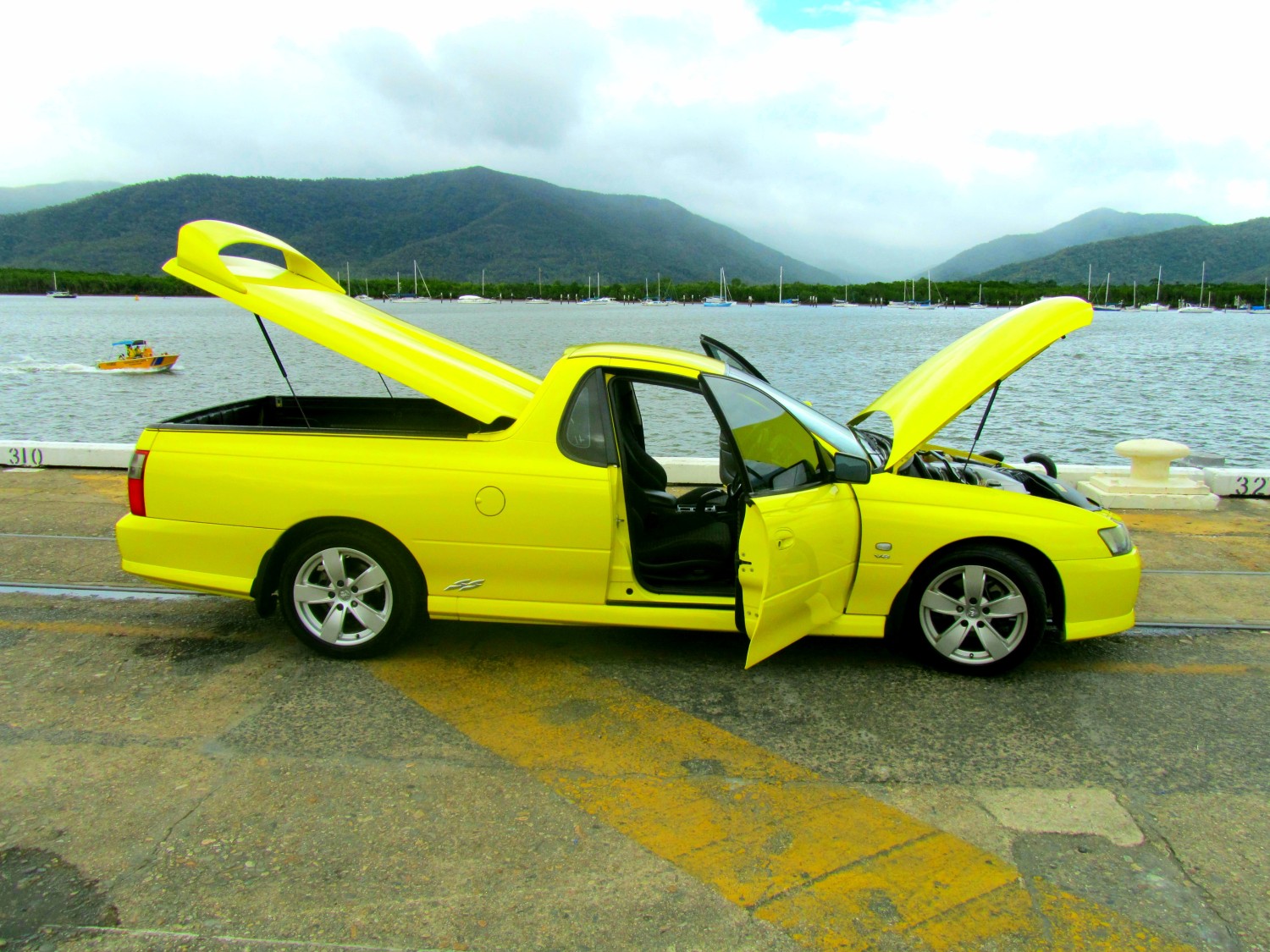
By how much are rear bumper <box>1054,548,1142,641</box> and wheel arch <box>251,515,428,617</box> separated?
3.19m

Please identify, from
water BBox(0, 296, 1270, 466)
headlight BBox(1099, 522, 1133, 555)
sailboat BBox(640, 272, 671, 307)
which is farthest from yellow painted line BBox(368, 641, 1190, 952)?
sailboat BBox(640, 272, 671, 307)

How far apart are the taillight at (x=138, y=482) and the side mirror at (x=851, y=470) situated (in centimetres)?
343

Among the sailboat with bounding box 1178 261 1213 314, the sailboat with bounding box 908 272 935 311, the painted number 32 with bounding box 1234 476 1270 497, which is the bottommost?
the painted number 32 with bounding box 1234 476 1270 497

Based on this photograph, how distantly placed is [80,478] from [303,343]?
48453mm

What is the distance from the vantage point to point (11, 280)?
14375 cm

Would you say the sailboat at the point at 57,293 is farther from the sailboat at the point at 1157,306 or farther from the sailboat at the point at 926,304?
the sailboat at the point at 1157,306

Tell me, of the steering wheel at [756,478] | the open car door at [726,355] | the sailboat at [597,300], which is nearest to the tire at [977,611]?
the steering wheel at [756,478]

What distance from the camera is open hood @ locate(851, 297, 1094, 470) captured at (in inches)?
184

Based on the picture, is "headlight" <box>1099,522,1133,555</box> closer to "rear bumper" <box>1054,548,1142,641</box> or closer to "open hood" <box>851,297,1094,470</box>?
"rear bumper" <box>1054,548,1142,641</box>

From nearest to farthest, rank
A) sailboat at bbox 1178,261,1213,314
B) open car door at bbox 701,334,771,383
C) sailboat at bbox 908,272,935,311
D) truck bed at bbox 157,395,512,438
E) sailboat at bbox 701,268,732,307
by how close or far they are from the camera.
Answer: open car door at bbox 701,334,771,383, truck bed at bbox 157,395,512,438, sailboat at bbox 1178,261,1213,314, sailboat at bbox 908,272,935,311, sailboat at bbox 701,268,732,307

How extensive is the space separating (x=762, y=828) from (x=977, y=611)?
6.23 ft

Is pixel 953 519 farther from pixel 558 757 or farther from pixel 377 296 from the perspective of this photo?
pixel 377 296

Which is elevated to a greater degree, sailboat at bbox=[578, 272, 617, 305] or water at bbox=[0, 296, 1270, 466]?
sailboat at bbox=[578, 272, 617, 305]

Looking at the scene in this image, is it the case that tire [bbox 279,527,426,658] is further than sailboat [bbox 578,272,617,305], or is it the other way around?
sailboat [bbox 578,272,617,305]
